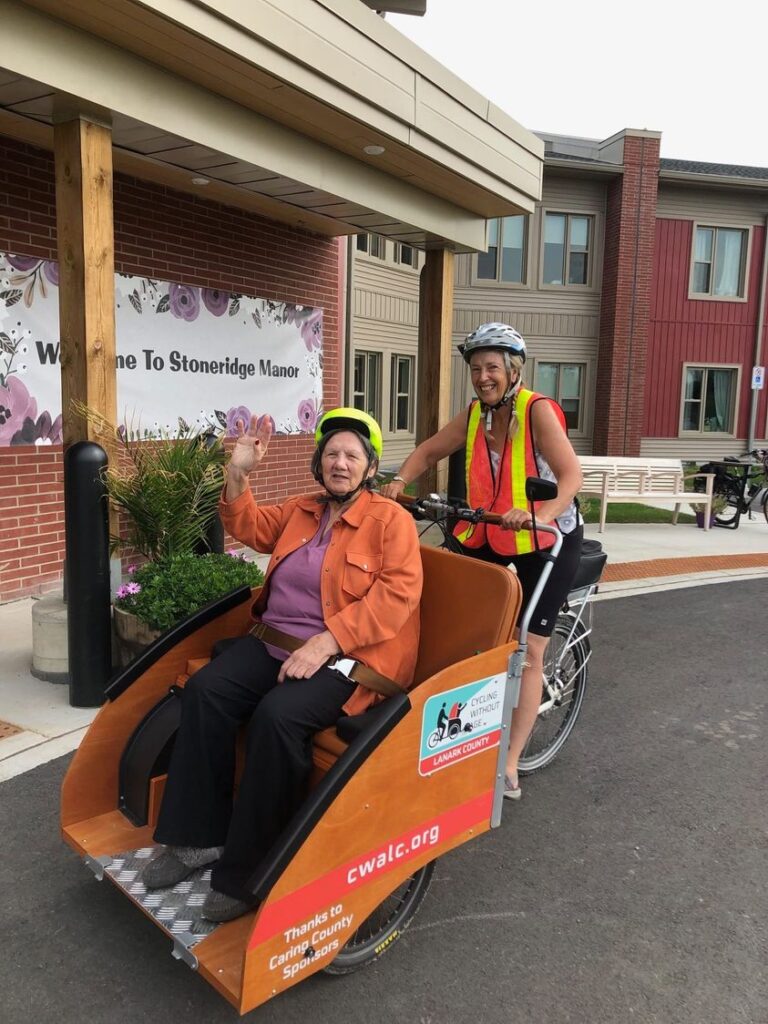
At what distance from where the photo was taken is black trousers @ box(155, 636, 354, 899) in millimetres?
2289

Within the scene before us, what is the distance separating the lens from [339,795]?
6.82 ft

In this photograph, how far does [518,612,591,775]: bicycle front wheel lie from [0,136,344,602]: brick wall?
4.06m

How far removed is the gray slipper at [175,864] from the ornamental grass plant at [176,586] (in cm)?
183

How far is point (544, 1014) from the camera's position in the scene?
2342 millimetres

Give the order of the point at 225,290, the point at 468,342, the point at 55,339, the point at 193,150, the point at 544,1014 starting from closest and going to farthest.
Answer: the point at 544,1014, the point at 468,342, the point at 193,150, the point at 55,339, the point at 225,290

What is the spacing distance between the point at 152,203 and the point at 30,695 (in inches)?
166

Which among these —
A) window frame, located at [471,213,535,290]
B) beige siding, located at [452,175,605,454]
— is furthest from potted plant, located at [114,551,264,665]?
window frame, located at [471,213,535,290]

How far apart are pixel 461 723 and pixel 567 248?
59.5 feet

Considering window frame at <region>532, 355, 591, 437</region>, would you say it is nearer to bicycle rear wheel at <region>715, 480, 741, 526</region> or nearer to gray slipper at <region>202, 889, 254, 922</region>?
bicycle rear wheel at <region>715, 480, 741, 526</region>

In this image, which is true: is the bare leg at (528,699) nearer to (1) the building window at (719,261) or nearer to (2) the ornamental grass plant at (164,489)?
(2) the ornamental grass plant at (164,489)

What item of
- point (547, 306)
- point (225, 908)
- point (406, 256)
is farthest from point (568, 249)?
point (225, 908)

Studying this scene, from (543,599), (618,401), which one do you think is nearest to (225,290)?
(543,599)

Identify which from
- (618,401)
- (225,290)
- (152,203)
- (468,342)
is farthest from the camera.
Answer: (618,401)

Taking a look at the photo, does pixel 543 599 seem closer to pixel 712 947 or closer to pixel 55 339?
pixel 712 947
